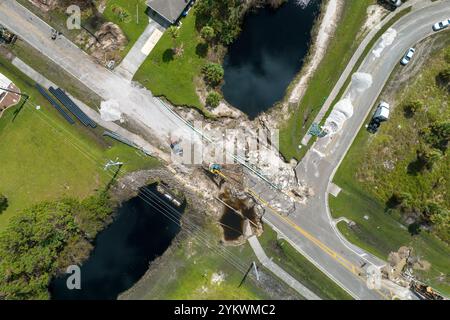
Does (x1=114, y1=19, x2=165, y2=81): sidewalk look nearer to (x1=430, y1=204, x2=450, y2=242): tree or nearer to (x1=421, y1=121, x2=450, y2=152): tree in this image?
(x1=421, y1=121, x2=450, y2=152): tree

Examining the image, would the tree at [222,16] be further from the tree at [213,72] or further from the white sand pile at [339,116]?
the white sand pile at [339,116]

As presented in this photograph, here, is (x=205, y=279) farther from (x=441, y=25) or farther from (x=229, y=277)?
(x=441, y=25)

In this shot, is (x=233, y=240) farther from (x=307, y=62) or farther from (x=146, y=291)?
(x=307, y=62)

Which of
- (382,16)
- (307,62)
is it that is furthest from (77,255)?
(382,16)

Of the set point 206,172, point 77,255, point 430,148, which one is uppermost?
point 430,148

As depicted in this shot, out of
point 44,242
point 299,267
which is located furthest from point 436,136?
point 44,242

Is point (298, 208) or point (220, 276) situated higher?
point (298, 208)

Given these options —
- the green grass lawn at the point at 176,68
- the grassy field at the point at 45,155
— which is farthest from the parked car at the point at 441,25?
the grassy field at the point at 45,155
